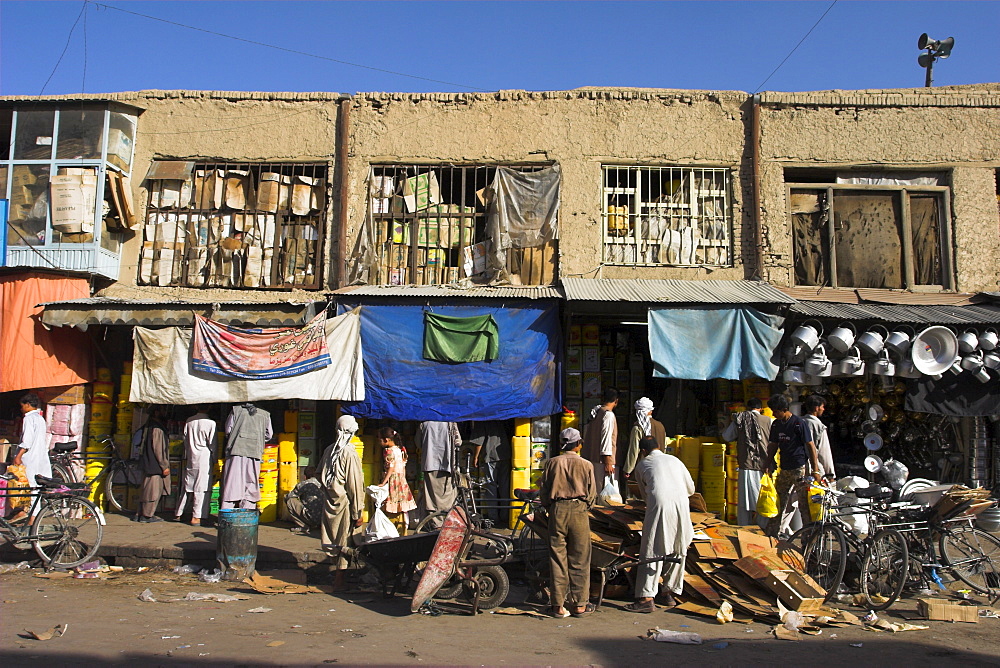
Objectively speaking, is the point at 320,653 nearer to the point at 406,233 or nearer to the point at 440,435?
the point at 440,435

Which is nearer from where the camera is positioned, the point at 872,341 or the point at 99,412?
the point at 872,341

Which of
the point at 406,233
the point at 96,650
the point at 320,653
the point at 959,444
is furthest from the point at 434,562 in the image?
the point at 959,444

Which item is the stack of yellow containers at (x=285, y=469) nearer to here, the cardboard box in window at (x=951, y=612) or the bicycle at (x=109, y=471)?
the bicycle at (x=109, y=471)

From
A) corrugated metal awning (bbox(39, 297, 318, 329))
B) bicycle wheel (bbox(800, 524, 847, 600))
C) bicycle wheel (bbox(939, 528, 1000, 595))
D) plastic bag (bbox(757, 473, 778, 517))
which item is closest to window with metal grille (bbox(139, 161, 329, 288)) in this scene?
corrugated metal awning (bbox(39, 297, 318, 329))

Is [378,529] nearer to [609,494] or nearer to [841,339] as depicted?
[609,494]

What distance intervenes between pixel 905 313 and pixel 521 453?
563 cm

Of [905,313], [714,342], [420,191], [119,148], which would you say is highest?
[119,148]

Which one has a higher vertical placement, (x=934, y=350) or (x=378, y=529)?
(x=934, y=350)

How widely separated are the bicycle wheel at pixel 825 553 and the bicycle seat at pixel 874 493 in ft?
2.28

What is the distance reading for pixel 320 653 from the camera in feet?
18.1

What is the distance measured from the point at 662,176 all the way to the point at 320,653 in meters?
8.62

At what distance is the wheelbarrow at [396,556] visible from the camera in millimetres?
7016

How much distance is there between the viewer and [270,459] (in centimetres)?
1041

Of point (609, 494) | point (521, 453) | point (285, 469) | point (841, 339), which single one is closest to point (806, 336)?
point (841, 339)
